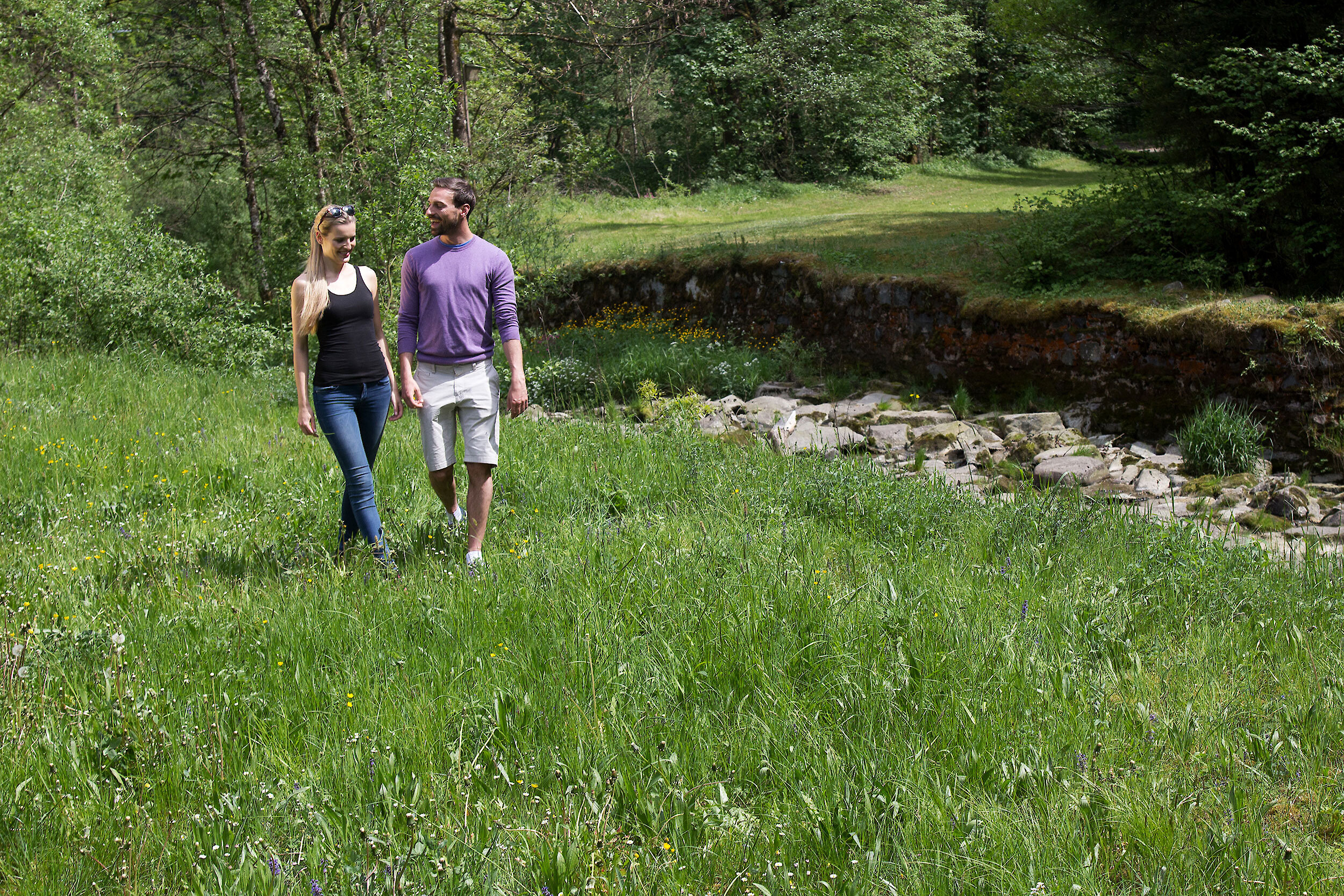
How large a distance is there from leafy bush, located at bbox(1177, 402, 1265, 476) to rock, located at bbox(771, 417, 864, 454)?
3060 millimetres

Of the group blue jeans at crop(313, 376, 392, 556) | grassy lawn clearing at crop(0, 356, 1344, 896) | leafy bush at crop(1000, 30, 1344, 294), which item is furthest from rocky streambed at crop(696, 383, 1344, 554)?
blue jeans at crop(313, 376, 392, 556)

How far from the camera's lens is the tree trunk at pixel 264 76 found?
56.3 ft

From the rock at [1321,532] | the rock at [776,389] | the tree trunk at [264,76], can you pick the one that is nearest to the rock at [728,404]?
the rock at [776,389]

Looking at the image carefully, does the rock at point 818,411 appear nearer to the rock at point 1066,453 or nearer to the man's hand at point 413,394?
the rock at point 1066,453

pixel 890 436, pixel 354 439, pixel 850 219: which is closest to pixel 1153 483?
pixel 890 436

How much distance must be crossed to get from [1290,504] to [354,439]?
691 centimetres

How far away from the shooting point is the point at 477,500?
5.12 m

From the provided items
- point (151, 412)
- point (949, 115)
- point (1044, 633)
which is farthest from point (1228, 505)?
point (949, 115)

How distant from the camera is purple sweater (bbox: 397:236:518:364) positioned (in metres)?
5.02

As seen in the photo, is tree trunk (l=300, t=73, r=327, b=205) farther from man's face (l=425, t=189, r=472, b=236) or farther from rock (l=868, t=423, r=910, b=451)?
man's face (l=425, t=189, r=472, b=236)

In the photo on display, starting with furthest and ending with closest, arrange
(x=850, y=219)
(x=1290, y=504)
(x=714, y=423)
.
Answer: (x=850, y=219)
(x=714, y=423)
(x=1290, y=504)

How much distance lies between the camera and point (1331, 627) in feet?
13.8

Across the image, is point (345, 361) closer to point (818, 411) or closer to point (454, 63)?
A: point (818, 411)

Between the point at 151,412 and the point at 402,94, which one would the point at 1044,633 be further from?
the point at 402,94
